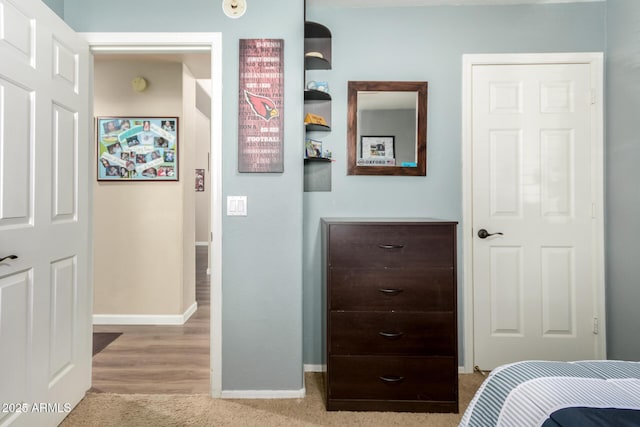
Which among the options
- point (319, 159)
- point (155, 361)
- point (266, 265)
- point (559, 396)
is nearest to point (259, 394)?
point (266, 265)

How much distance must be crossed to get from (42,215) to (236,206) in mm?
902

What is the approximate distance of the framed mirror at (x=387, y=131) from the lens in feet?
7.59

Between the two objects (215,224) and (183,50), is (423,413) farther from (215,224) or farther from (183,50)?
(183,50)

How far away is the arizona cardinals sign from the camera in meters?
1.96

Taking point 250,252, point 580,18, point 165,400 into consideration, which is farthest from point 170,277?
point 580,18

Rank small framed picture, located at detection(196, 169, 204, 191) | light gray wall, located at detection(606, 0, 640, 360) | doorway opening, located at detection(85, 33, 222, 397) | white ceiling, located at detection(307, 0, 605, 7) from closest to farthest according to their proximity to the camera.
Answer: doorway opening, located at detection(85, 33, 222, 397) → light gray wall, located at detection(606, 0, 640, 360) → white ceiling, located at detection(307, 0, 605, 7) → small framed picture, located at detection(196, 169, 204, 191)

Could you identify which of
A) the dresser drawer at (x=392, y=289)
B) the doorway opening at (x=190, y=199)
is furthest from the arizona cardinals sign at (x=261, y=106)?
the dresser drawer at (x=392, y=289)

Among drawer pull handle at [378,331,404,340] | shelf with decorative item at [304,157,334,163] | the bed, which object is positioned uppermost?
shelf with decorative item at [304,157,334,163]

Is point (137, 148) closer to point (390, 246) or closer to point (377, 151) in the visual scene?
point (377, 151)

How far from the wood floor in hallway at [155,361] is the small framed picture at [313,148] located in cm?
161

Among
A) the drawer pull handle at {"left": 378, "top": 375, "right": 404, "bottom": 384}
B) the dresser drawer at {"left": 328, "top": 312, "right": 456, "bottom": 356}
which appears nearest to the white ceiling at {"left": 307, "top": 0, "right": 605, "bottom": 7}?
the dresser drawer at {"left": 328, "top": 312, "right": 456, "bottom": 356}

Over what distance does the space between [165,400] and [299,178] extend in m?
1.50

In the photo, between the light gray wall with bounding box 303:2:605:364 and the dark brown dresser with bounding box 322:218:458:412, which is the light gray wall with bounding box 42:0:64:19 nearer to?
the light gray wall with bounding box 303:2:605:364

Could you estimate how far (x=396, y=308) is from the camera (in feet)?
5.97
